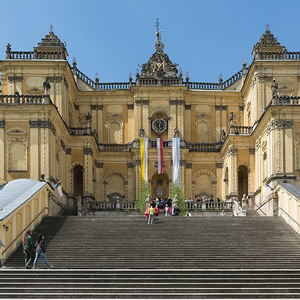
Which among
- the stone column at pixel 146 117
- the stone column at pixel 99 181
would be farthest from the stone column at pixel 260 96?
the stone column at pixel 99 181

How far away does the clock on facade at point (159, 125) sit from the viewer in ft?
185

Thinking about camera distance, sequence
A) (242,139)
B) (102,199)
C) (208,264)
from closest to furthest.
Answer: (208,264) < (242,139) < (102,199)

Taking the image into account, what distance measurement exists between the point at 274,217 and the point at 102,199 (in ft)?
70.3

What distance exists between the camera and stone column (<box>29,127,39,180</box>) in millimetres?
43156

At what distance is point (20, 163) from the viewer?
43625 mm

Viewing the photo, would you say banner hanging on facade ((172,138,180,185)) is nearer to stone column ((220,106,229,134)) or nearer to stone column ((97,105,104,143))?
stone column ((220,106,229,134))

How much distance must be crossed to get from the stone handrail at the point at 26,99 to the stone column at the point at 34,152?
1906 millimetres

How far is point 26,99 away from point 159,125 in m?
14.9

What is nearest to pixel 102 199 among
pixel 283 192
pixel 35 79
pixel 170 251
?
pixel 35 79

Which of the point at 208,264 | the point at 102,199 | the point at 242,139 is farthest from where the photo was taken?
the point at 102,199

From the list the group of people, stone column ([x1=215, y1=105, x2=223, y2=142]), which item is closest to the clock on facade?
stone column ([x1=215, y1=105, x2=223, y2=142])

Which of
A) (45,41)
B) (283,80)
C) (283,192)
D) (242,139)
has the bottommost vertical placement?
(283,192)

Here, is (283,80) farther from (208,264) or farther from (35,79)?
(208,264)

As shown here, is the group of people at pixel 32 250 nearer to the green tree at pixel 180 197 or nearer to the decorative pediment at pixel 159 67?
the green tree at pixel 180 197
